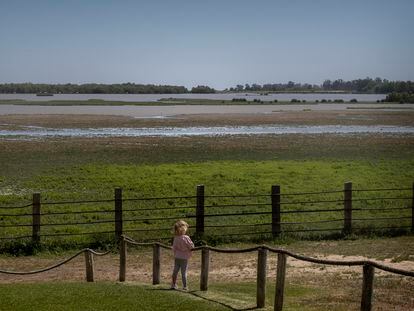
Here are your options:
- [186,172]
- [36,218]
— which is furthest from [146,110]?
[36,218]

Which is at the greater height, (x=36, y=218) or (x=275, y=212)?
(x=275, y=212)

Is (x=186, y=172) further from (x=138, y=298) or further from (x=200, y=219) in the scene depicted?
(x=138, y=298)

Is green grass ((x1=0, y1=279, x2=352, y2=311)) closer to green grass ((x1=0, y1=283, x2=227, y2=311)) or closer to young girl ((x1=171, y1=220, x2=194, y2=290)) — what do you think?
green grass ((x1=0, y1=283, x2=227, y2=311))

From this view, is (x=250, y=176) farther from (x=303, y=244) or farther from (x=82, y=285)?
(x=82, y=285)

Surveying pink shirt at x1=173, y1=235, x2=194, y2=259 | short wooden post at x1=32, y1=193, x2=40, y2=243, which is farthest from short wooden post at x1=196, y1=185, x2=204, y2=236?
pink shirt at x1=173, y1=235, x2=194, y2=259

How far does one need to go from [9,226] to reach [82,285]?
7676 mm

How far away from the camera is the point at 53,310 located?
10312mm

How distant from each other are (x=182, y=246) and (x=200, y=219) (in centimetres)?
736

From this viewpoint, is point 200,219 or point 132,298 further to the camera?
point 200,219

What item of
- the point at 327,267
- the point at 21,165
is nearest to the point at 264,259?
the point at 327,267

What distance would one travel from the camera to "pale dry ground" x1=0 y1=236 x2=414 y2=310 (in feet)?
38.8

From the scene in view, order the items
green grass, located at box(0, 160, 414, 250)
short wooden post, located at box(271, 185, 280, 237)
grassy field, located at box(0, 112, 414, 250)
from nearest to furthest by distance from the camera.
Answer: short wooden post, located at box(271, 185, 280, 237), green grass, located at box(0, 160, 414, 250), grassy field, located at box(0, 112, 414, 250)

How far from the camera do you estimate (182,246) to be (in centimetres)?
1218

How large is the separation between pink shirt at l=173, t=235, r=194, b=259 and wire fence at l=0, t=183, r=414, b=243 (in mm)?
7142
